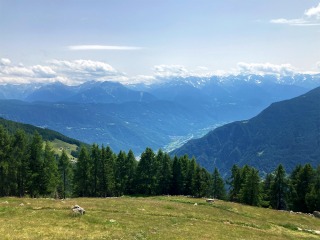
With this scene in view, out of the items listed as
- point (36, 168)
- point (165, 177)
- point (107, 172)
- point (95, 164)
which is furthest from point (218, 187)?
point (36, 168)

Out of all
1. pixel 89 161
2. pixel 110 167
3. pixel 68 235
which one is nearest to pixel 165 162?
pixel 110 167

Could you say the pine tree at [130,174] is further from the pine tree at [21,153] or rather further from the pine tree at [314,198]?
the pine tree at [314,198]

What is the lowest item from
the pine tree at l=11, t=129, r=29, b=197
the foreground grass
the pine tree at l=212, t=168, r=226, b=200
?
the pine tree at l=212, t=168, r=226, b=200

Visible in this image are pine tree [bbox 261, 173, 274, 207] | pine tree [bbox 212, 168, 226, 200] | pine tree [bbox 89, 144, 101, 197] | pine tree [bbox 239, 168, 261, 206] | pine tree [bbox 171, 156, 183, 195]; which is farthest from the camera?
pine tree [bbox 212, 168, 226, 200]

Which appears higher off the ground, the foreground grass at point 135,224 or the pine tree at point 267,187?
the foreground grass at point 135,224

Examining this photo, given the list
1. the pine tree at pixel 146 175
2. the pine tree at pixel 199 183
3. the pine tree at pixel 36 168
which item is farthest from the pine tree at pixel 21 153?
the pine tree at pixel 199 183

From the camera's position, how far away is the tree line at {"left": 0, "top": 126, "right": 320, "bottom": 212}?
78500 mm

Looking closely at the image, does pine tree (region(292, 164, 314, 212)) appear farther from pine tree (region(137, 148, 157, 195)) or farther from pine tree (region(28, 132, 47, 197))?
pine tree (region(28, 132, 47, 197))

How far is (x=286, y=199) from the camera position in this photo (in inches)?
3784

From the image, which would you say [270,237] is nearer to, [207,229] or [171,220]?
[207,229]

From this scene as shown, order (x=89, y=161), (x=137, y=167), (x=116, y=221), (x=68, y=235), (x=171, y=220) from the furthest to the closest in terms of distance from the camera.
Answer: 1. (x=137, y=167)
2. (x=89, y=161)
3. (x=171, y=220)
4. (x=116, y=221)
5. (x=68, y=235)

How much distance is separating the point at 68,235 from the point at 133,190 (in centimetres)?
7440

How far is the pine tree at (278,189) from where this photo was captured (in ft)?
312

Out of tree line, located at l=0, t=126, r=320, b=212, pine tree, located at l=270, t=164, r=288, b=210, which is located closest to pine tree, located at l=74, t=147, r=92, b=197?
tree line, located at l=0, t=126, r=320, b=212
